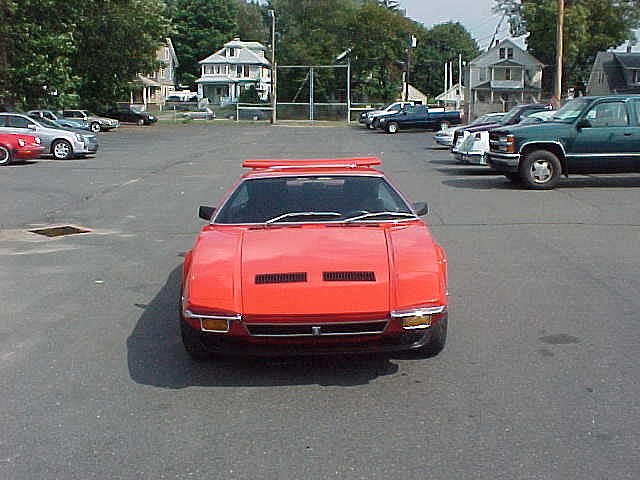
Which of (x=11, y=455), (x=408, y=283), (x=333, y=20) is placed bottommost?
(x=11, y=455)

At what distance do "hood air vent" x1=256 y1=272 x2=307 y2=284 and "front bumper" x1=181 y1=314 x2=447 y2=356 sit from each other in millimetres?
379

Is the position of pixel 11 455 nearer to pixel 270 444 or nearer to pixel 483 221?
pixel 270 444

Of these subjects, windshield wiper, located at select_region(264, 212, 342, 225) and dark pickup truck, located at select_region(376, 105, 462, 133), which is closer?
windshield wiper, located at select_region(264, 212, 342, 225)

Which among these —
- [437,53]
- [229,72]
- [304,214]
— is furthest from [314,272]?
[437,53]

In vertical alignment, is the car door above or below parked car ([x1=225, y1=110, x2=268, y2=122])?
below

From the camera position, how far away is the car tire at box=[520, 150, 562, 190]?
16656 millimetres

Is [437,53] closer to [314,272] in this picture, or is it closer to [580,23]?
[580,23]

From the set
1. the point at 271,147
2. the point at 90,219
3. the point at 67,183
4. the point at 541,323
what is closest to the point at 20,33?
the point at 271,147

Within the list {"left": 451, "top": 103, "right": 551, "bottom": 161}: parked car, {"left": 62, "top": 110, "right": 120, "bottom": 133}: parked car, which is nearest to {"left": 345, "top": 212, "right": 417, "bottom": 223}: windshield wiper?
{"left": 451, "top": 103, "right": 551, "bottom": 161}: parked car

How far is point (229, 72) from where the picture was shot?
3922 inches

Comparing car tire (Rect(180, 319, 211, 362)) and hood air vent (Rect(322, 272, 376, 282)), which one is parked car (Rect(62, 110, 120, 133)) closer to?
car tire (Rect(180, 319, 211, 362))

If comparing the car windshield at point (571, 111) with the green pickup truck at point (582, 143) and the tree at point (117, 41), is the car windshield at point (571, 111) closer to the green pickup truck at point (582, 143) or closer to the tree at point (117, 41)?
the green pickup truck at point (582, 143)

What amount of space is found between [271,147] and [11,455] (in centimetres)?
3133

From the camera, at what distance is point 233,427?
456 centimetres
